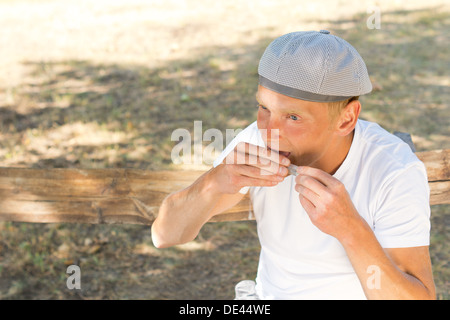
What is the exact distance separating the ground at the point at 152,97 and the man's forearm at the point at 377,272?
197 centimetres

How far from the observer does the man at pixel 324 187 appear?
69.8 inches

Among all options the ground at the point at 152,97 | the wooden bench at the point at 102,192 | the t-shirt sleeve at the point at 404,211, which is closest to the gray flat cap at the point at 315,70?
the t-shirt sleeve at the point at 404,211

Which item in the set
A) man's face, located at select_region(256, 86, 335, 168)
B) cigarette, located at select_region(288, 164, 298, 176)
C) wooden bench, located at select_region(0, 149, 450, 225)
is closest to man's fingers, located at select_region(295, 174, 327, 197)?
cigarette, located at select_region(288, 164, 298, 176)

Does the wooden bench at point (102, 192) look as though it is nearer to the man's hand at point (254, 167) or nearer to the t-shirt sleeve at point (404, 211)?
the man's hand at point (254, 167)

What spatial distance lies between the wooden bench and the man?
0.43m

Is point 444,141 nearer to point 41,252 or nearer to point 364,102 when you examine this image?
point 364,102

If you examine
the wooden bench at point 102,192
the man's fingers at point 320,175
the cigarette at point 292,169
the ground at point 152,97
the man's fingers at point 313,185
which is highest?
the man's fingers at point 320,175

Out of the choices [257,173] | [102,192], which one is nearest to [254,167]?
[257,173]

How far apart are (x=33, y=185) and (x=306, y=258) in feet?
5.12

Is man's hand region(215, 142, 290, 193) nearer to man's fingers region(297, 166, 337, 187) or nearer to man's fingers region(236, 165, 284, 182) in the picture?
man's fingers region(236, 165, 284, 182)

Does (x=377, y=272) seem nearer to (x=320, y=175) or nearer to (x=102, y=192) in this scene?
(x=320, y=175)

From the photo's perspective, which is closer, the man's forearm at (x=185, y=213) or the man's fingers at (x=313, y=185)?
the man's fingers at (x=313, y=185)

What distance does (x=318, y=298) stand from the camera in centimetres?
216
